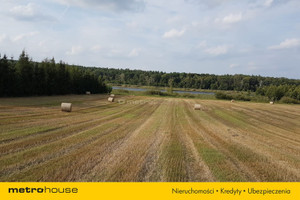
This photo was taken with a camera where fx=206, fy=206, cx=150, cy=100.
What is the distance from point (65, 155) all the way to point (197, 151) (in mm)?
5243

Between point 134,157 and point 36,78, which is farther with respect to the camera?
point 36,78

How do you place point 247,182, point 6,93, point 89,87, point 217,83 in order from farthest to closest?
point 217,83
point 89,87
point 6,93
point 247,182

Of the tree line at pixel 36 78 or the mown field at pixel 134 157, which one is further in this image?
the tree line at pixel 36 78

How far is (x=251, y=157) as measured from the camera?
8.37 m

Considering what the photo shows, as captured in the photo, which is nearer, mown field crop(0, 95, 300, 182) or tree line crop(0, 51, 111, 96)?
mown field crop(0, 95, 300, 182)

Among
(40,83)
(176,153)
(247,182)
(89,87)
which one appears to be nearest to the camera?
(247,182)

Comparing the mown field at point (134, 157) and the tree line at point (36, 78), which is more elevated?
the tree line at point (36, 78)

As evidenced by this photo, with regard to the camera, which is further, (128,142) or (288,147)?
(288,147)

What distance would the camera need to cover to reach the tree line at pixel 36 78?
105ft

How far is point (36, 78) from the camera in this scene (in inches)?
1476

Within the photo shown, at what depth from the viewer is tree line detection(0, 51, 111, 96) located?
3198 centimetres

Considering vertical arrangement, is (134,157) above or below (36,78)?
below

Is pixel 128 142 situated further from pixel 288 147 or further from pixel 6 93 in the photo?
pixel 6 93
